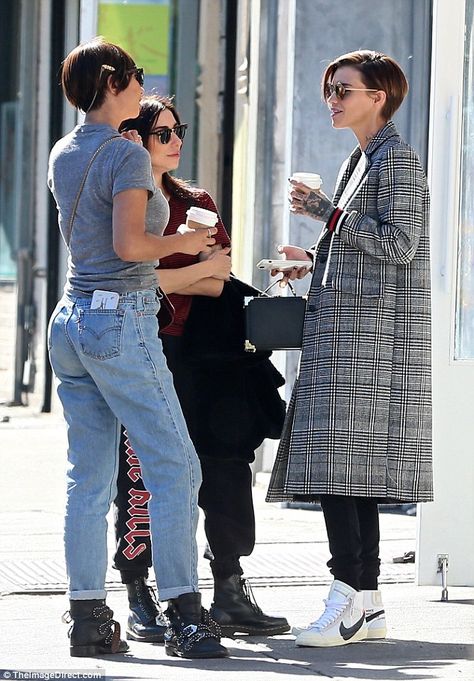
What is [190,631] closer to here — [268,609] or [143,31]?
[268,609]

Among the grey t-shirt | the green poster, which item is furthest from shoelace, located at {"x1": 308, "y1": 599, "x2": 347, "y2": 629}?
the green poster

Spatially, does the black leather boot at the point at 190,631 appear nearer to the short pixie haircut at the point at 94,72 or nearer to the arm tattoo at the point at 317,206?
the arm tattoo at the point at 317,206

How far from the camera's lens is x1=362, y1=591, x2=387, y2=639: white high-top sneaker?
15.0ft

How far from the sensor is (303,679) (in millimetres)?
4066

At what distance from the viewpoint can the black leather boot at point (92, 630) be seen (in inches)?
170

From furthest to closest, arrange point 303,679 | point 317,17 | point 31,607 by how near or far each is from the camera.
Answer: point 317,17 < point 31,607 < point 303,679

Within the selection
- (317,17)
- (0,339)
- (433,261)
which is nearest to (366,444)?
(433,261)

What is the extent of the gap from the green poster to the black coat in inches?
168

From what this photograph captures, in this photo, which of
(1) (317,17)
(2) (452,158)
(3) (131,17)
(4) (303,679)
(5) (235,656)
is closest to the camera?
(4) (303,679)

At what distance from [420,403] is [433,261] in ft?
3.36

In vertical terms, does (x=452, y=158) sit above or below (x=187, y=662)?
above

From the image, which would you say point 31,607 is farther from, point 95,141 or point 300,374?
point 95,141

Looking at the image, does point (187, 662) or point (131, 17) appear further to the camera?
point (131, 17)

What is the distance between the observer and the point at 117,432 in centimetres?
444
